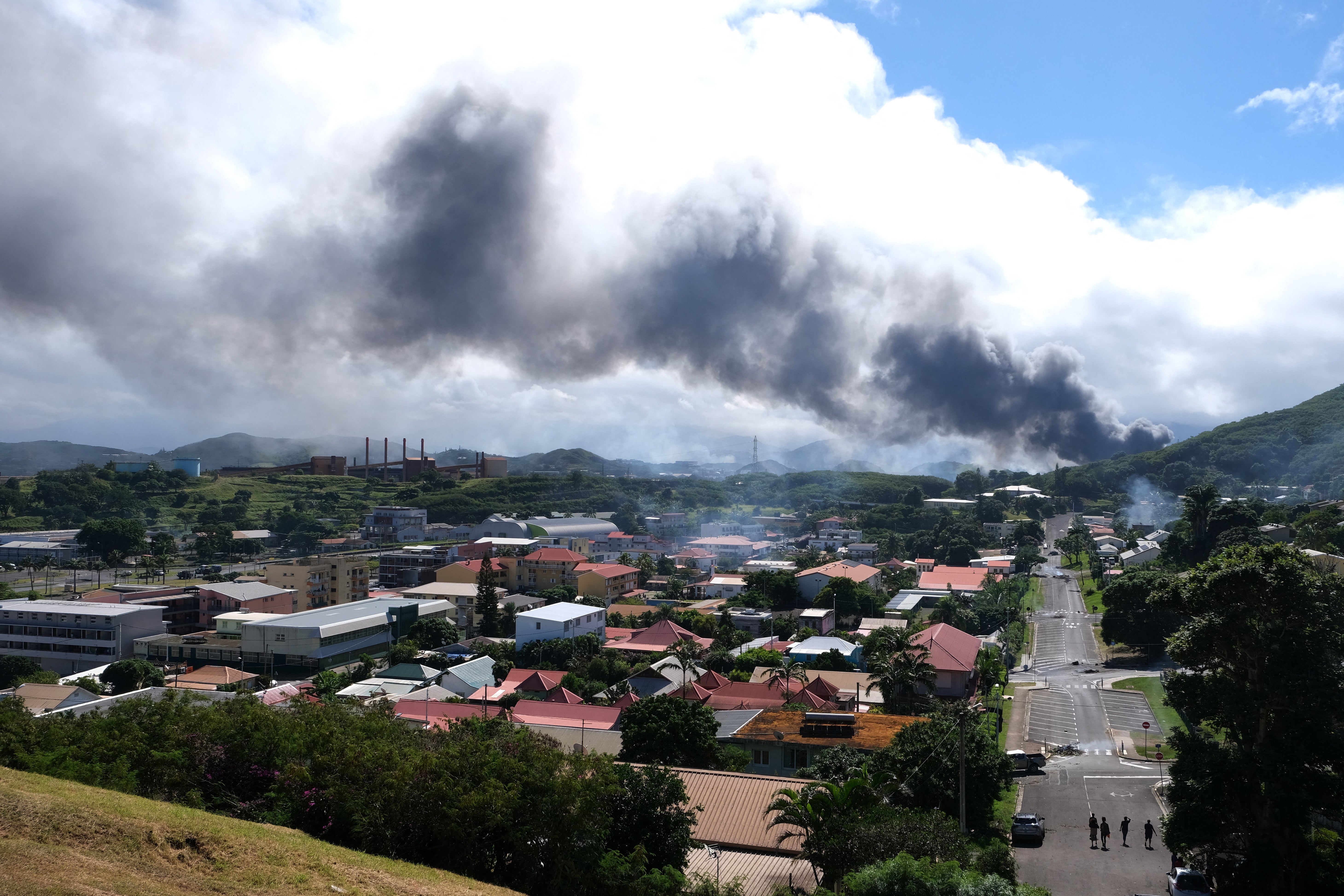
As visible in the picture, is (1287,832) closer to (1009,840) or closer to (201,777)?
(1009,840)

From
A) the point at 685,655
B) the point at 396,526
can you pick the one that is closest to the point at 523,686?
the point at 685,655

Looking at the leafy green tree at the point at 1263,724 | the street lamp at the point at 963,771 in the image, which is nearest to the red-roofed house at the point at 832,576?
the street lamp at the point at 963,771

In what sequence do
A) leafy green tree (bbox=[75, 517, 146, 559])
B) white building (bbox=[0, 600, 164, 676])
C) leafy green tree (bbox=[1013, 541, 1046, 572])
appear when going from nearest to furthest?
white building (bbox=[0, 600, 164, 676]) < leafy green tree (bbox=[1013, 541, 1046, 572]) < leafy green tree (bbox=[75, 517, 146, 559])

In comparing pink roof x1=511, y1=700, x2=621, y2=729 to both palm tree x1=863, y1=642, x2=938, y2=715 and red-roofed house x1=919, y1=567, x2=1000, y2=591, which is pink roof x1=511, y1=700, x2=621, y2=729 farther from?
red-roofed house x1=919, y1=567, x2=1000, y2=591

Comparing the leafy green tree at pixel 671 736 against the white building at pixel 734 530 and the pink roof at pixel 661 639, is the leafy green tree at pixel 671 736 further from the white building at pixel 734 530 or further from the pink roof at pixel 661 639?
the white building at pixel 734 530

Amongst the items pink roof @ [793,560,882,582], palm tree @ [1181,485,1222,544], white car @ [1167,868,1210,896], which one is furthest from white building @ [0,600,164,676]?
palm tree @ [1181,485,1222,544]

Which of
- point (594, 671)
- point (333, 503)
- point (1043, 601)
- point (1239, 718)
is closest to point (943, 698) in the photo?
point (594, 671)
